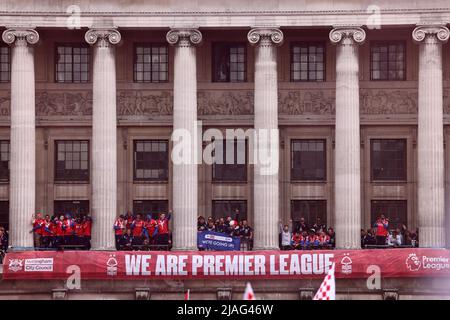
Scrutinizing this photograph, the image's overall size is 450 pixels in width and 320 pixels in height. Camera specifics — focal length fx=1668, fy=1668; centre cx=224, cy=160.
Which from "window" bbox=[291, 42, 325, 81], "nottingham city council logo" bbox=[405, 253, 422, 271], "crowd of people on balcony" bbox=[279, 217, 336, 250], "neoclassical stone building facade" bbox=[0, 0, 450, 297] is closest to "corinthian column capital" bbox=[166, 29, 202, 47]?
"neoclassical stone building facade" bbox=[0, 0, 450, 297]

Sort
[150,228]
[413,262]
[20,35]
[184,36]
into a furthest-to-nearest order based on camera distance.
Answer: [20,35] → [184,36] → [150,228] → [413,262]

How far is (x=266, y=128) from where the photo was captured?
3292 inches

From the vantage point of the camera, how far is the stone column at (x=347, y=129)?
82875 mm

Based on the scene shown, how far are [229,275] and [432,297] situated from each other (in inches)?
382

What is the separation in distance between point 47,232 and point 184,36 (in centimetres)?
1189

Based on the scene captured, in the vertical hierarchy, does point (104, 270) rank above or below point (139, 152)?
below

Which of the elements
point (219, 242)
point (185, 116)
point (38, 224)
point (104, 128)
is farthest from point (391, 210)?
point (38, 224)

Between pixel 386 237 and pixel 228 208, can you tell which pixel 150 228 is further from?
pixel 386 237

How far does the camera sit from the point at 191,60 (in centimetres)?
8350

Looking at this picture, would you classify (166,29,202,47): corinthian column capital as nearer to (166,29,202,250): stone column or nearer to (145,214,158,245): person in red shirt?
(166,29,202,250): stone column

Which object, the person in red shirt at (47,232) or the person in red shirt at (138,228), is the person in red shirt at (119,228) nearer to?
the person in red shirt at (138,228)

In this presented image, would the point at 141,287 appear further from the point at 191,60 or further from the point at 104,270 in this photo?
the point at 191,60
